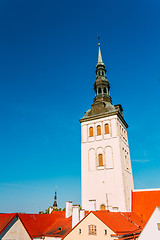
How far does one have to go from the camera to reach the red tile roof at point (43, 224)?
19672 mm

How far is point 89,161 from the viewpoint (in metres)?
30.4

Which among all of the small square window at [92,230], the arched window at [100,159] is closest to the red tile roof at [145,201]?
the arched window at [100,159]

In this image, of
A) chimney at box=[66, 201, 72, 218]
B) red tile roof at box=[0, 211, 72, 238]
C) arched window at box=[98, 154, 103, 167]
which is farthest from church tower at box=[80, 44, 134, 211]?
red tile roof at box=[0, 211, 72, 238]

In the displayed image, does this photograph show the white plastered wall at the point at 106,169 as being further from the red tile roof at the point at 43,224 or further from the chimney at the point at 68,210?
the red tile roof at the point at 43,224

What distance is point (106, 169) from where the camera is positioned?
28.6m

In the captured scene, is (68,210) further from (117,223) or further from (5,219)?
(117,223)

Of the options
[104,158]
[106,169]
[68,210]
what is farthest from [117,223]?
[104,158]

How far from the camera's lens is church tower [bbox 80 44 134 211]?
26831mm

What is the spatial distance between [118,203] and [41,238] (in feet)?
35.2

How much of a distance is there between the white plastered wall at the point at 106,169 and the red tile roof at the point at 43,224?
5667 mm

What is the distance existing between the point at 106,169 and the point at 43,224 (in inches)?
440

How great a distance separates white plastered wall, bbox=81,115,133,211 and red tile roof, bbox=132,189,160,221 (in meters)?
1.20

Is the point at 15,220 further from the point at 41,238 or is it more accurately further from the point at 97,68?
the point at 97,68

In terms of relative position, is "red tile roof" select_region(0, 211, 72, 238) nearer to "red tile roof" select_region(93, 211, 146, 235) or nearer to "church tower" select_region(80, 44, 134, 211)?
"red tile roof" select_region(93, 211, 146, 235)
